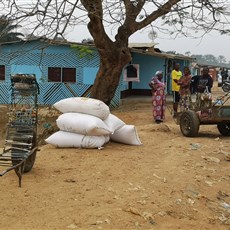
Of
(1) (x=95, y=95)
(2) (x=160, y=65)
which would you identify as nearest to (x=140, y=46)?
(2) (x=160, y=65)

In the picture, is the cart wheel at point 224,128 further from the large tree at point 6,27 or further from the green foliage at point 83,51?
the green foliage at point 83,51

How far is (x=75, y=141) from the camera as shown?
712 centimetres

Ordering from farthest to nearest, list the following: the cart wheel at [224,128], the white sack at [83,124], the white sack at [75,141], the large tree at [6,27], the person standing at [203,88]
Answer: the person standing at [203,88] → the cart wheel at [224,128] → the white sack at [75,141] → the white sack at [83,124] → the large tree at [6,27]

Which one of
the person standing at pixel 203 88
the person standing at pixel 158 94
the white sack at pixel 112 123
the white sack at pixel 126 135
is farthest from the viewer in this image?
the person standing at pixel 158 94

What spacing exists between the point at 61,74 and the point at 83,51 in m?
1.66

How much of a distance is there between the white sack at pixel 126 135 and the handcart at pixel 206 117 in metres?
1.70

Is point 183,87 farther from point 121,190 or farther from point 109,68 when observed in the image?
point 121,190

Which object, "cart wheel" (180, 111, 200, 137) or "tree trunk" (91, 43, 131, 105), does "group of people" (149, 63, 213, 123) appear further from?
"cart wheel" (180, 111, 200, 137)

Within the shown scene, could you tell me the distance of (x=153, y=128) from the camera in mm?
9859

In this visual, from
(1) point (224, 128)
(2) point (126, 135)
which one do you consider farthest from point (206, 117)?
(2) point (126, 135)

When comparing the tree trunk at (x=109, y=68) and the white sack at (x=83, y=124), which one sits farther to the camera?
the tree trunk at (x=109, y=68)

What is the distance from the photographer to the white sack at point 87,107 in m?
7.17

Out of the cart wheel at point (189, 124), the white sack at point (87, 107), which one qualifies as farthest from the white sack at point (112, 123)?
the cart wheel at point (189, 124)

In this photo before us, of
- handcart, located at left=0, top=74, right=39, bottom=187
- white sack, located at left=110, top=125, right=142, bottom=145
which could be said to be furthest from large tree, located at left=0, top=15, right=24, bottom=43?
white sack, located at left=110, top=125, right=142, bottom=145
